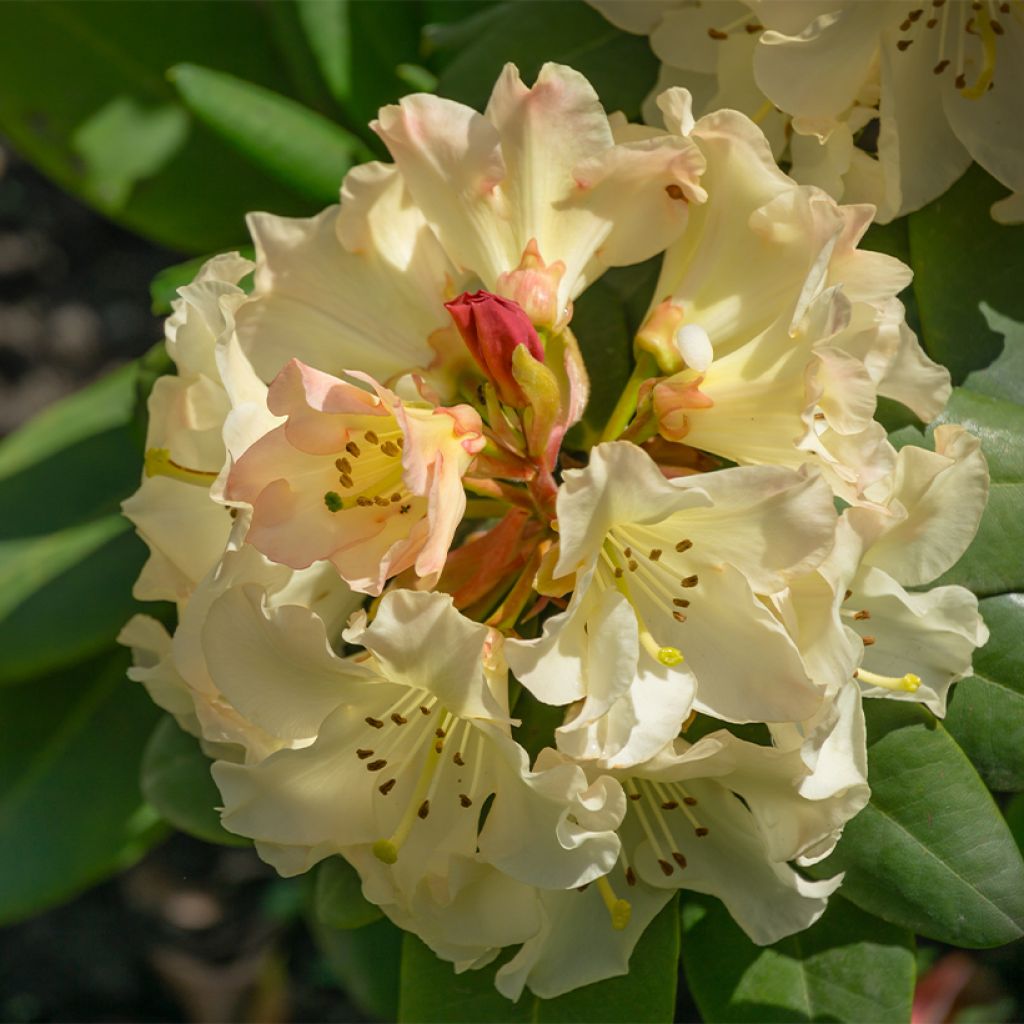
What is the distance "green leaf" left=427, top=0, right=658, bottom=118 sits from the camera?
51.3 inches

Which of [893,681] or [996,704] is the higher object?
[893,681]

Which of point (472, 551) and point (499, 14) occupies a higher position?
point (499, 14)

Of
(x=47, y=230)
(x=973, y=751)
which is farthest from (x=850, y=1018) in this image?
(x=47, y=230)

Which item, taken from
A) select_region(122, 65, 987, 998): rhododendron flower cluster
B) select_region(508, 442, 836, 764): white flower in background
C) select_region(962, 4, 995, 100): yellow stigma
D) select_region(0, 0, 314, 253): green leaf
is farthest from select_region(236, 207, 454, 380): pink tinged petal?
select_region(0, 0, 314, 253): green leaf

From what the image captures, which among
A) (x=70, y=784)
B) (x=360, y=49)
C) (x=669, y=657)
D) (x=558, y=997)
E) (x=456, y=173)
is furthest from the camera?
(x=70, y=784)

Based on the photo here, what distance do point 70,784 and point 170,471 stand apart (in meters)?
0.90

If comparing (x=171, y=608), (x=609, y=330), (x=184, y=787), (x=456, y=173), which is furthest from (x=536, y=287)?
(x=171, y=608)

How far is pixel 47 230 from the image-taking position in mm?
2645

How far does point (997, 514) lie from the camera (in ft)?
3.58

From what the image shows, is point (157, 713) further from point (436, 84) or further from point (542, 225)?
point (542, 225)

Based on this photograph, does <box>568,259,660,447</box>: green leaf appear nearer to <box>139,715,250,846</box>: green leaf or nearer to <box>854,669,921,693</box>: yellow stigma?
<box>854,669,921,693</box>: yellow stigma

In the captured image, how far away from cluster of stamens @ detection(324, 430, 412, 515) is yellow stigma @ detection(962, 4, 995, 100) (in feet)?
1.91

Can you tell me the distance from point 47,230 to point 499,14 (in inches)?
61.5

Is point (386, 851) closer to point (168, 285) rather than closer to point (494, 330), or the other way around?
point (494, 330)
